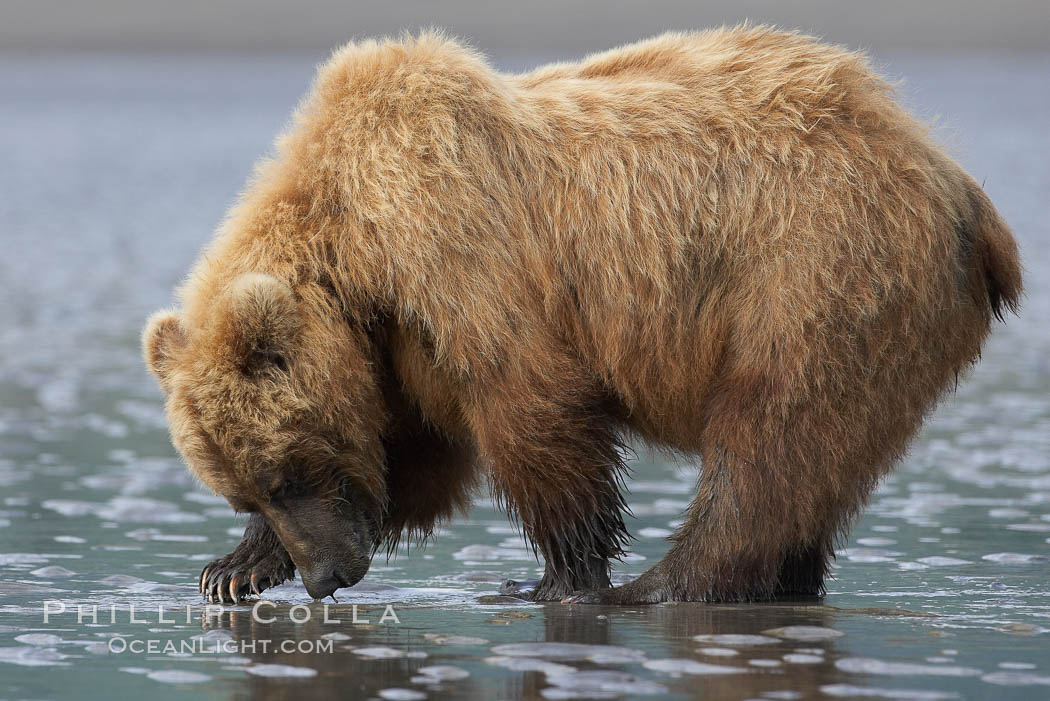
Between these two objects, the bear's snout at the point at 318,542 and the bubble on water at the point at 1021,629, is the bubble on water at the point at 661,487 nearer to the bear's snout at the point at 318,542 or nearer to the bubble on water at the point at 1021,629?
the bear's snout at the point at 318,542

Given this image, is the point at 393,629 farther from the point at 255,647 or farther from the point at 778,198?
the point at 778,198

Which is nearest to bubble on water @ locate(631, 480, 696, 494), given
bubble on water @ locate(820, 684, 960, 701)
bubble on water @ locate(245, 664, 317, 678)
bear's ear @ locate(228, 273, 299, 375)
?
bear's ear @ locate(228, 273, 299, 375)

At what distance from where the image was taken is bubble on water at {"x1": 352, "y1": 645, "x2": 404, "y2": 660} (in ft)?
17.5

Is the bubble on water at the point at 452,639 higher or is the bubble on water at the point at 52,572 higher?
the bubble on water at the point at 52,572

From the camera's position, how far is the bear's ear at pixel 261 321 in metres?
6.21

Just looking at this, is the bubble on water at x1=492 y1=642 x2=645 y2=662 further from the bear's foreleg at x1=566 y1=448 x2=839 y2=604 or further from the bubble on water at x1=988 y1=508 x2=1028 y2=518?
the bubble on water at x1=988 y1=508 x2=1028 y2=518

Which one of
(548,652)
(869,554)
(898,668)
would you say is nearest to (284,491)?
(548,652)

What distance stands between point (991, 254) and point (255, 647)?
3.53 metres

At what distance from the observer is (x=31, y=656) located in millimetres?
5426

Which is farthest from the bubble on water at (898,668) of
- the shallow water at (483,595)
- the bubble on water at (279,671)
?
the bubble on water at (279,671)

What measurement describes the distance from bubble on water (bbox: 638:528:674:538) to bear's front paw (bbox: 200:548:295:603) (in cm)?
207

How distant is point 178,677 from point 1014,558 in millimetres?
4166

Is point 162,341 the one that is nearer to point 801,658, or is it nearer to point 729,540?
point 729,540

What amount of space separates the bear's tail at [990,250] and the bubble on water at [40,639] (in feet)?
13.2
